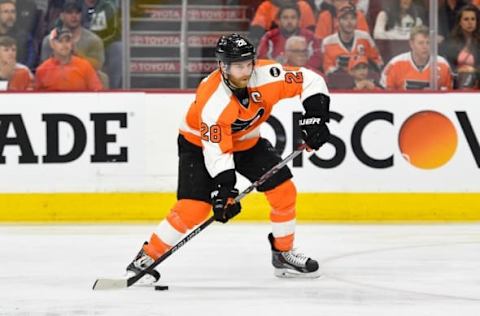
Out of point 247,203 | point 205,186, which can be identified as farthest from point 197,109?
point 247,203

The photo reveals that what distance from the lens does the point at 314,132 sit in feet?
15.8

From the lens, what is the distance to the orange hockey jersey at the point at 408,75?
7.31 meters

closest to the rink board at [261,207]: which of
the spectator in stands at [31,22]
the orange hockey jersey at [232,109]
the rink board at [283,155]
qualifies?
the rink board at [283,155]

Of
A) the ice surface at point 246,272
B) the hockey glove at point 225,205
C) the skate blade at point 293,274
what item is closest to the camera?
the ice surface at point 246,272

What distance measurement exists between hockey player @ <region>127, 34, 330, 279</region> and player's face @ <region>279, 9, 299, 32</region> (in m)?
2.42

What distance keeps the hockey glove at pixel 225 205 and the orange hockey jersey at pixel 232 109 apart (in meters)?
0.08

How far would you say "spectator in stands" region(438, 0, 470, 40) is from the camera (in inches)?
289

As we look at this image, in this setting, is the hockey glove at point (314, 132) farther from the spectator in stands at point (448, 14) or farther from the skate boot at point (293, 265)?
the spectator in stands at point (448, 14)

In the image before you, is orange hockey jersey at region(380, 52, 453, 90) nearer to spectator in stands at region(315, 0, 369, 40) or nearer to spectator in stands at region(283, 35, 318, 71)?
spectator in stands at region(315, 0, 369, 40)

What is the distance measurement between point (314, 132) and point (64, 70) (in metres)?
2.85

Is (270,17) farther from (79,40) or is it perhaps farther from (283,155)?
(79,40)

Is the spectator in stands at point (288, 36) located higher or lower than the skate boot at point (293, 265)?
higher

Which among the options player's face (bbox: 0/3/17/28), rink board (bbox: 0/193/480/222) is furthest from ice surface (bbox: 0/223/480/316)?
player's face (bbox: 0/3/17/28)

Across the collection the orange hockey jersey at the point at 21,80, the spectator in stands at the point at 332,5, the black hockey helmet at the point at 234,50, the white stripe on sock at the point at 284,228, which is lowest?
the white stripe on sock at the point at 284,228
